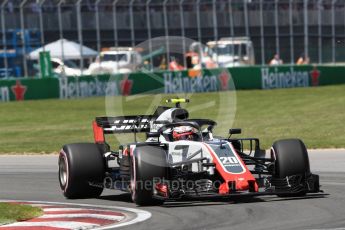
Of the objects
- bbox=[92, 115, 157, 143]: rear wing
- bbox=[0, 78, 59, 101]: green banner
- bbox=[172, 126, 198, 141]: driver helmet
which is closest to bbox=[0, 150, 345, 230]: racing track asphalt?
bbox=[92, 115, 157, 143]: rear wing

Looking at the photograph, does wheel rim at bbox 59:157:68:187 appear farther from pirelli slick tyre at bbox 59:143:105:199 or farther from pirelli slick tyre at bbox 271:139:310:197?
pirelli slick tyre at bbox 271:139:310:197

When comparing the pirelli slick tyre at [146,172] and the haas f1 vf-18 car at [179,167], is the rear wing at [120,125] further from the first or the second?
the pirelli slick tyre at [146,172]

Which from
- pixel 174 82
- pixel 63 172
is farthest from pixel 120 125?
pixel 174 82

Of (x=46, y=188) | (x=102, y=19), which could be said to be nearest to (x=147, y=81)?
(x=102, y=19)

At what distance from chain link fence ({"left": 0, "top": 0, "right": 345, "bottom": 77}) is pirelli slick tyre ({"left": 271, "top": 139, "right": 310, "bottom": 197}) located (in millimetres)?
28695

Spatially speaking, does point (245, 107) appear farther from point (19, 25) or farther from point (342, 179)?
point (342, 179)

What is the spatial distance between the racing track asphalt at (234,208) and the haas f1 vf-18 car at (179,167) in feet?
0.59

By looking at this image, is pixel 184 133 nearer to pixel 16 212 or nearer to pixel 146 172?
pixel 146 172

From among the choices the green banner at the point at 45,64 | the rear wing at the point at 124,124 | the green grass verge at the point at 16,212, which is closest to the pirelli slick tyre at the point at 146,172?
the green grass verge at the point at 16,212

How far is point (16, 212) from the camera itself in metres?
13.4

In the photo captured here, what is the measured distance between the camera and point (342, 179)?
17438 millimetres

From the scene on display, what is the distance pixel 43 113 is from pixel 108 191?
2119cm

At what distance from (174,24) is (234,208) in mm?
33628

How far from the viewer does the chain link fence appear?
43.0 metres
